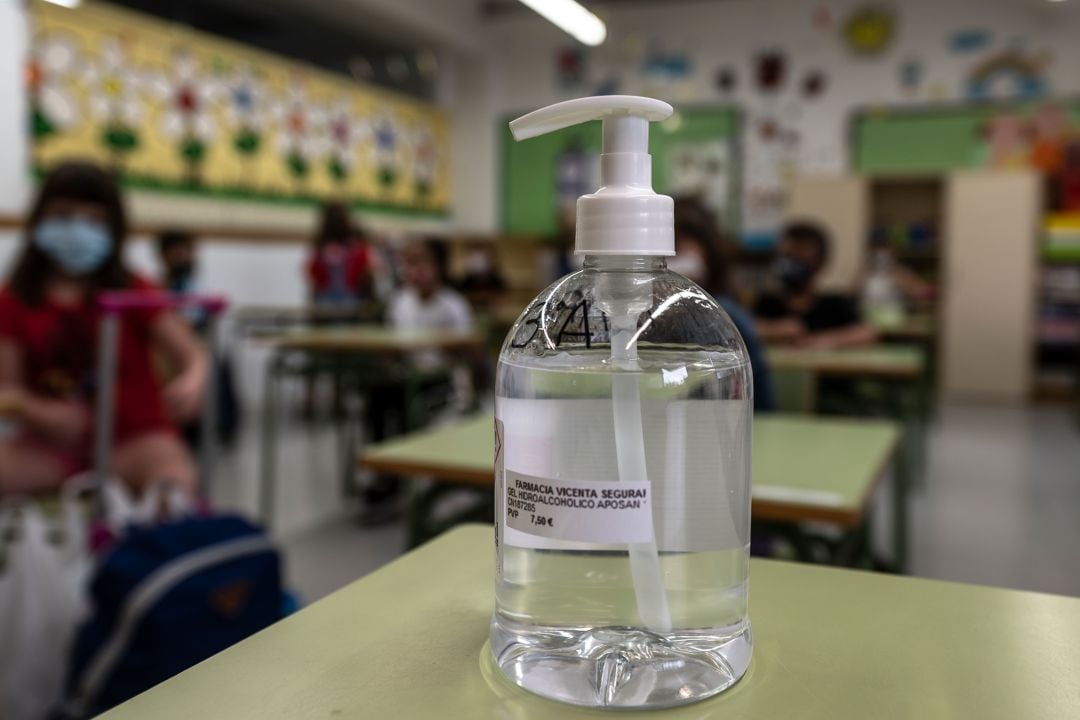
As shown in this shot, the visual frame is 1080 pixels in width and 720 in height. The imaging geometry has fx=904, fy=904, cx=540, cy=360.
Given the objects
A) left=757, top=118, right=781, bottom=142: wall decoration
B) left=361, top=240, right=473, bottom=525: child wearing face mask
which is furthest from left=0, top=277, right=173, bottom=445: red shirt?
Answer: left=757, top=118, right=781, bottom=142: wall decoration

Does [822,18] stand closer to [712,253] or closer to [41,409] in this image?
[712,253]

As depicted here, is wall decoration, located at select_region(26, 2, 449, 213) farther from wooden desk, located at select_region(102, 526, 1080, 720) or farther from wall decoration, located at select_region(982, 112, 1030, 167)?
wooden desk, located at select_region(102, 526, 1080, 720)

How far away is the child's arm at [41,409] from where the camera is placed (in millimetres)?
1971

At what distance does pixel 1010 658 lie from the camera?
17.9 inches

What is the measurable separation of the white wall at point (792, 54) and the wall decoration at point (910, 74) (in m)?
0.04

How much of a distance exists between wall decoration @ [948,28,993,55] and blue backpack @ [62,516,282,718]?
803cm

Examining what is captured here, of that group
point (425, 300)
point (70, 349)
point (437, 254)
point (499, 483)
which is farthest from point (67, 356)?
point (437, 254)

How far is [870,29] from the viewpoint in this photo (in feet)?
26.4

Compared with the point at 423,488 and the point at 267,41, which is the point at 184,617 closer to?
the point at 423,488

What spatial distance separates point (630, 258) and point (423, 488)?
1419 mm

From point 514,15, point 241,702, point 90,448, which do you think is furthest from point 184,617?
point 514,15

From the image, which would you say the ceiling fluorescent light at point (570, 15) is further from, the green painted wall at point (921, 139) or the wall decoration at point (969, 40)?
the wall decoration at point (969, 40)

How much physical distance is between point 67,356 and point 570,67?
7.78 m

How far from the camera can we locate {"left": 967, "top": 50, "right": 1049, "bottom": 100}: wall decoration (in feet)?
24.7
